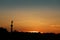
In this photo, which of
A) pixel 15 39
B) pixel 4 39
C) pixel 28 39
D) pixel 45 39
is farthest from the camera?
pixel 45 39

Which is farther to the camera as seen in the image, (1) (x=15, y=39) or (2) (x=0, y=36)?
(1) (x=15, y=39)

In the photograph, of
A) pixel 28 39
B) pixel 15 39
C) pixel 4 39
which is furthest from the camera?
pixel 28 39

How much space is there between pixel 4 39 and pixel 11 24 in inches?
379

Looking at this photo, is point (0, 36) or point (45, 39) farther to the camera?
point (45, 39)

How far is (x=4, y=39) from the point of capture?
194 ft

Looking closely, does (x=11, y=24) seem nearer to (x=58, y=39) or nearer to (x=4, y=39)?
(x=4, y=39)

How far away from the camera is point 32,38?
277 feet

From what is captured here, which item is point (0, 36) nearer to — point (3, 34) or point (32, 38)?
point (3, 34)

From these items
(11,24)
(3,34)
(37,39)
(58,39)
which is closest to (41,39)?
(37,39)

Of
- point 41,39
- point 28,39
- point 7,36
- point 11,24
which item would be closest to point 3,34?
point 7,36

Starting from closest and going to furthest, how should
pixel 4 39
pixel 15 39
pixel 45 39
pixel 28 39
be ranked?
pixel 4 39 < pixel 15 39 < pixel 28 39 < pixel 45 39

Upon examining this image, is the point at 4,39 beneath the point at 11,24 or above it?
beneath

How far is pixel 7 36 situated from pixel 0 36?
11.8ft

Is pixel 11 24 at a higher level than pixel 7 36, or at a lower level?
higher
